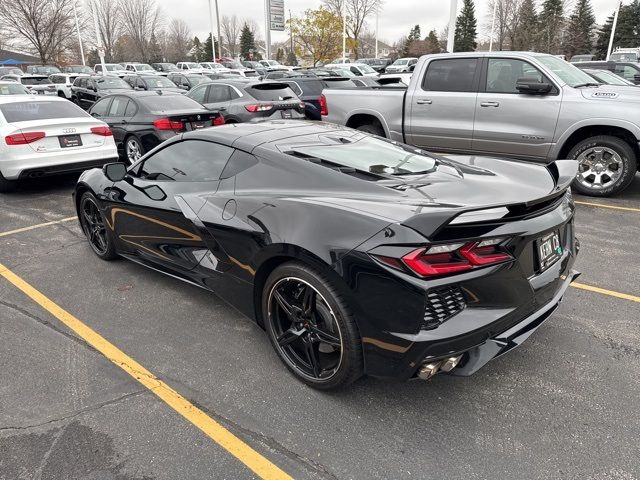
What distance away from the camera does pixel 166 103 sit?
9.38m

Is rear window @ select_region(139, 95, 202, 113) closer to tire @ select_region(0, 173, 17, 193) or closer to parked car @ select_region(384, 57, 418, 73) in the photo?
tire @ select_region(0, 173, 17, 193)

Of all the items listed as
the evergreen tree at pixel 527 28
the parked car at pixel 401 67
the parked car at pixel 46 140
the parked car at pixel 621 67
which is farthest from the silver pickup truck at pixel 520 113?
the evergreen tree at pixel 527 28

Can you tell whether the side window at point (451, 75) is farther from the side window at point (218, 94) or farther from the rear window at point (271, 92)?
the side window at point (218, 94)

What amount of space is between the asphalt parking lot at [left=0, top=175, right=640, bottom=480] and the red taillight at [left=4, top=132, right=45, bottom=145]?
4091mm

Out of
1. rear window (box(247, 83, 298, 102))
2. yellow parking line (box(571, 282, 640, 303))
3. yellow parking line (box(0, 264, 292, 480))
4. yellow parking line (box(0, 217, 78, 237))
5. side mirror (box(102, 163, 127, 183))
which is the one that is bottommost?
yellow parking line (box(0, 217, 78, 237))

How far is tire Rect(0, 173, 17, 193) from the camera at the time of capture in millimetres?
7594

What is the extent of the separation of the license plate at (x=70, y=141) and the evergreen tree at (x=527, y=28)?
5198cm

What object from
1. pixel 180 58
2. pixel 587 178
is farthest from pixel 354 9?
pixel 587 178

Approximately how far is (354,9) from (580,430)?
73772mm

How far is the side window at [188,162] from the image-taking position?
11.5 ft

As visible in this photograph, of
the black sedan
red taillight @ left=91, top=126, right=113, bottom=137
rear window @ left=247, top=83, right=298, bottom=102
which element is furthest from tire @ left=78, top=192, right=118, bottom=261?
rear window @ left=247, top=83, right=298, bottom=102

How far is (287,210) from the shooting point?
110 inches

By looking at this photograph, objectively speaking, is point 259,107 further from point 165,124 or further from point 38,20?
point 38,20

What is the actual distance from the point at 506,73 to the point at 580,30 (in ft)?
178
